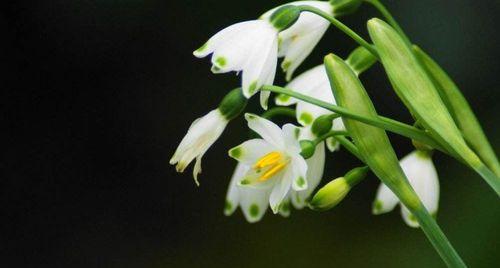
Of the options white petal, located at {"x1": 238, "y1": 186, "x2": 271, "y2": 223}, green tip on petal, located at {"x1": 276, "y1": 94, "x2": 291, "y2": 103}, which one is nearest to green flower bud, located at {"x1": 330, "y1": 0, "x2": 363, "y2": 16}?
green tip on petal, located at {"x1": 276, "y1": 94, "x2": 291, "y2": 103}

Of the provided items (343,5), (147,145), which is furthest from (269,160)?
(147,145)

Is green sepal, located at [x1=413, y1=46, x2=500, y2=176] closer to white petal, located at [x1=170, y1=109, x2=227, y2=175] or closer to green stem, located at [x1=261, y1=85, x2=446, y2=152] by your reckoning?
green stem, located at [x1=261, y1=85, x2=446, y2=152]

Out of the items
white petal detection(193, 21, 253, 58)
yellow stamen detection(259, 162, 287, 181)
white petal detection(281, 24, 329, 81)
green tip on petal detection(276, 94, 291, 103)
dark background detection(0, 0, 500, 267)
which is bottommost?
dark background detection(0, 0, 500, 267)

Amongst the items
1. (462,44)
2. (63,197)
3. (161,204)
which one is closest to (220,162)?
(161,204)

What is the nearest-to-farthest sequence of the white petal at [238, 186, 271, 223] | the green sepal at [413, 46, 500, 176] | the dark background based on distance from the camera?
the green sepal at [413, 46, 500, 176] < the white petal at [238, 186, 271, 223] < the dark background

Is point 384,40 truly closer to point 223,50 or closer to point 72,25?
point 223,50

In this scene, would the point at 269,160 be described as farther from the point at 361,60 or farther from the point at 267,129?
the point at 361,60
